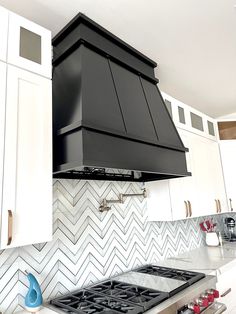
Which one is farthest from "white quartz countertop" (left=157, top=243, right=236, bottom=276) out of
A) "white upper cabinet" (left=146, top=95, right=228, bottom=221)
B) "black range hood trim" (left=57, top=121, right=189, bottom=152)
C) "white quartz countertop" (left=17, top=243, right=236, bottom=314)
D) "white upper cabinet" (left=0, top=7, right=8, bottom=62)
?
"white upper cabinet" (left=0, top=7, right=8, bottom=62)

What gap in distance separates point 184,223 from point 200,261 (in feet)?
2.00

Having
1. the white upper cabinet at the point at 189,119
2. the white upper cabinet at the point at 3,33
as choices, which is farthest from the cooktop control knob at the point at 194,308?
the white upper cabinet at the point at 3,33

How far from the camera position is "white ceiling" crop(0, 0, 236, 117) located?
4.86ft

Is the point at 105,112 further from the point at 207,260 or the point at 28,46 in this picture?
the point at 207,260

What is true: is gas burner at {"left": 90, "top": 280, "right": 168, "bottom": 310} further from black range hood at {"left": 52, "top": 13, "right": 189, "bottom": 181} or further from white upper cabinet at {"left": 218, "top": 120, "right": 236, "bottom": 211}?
white upper cabinet at {"left": 218, "top": 120, "right": 236, "bottom": 211}

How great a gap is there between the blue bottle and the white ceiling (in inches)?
63.4

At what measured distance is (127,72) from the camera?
1.81m

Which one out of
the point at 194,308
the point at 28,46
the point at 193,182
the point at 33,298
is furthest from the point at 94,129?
the point at 193,182

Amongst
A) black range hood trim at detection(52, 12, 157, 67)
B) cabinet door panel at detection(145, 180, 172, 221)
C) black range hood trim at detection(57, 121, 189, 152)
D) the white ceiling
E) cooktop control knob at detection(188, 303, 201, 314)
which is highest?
the white ceiling

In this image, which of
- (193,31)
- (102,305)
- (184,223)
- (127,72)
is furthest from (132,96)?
(184,223)

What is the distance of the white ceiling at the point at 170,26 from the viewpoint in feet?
4.86

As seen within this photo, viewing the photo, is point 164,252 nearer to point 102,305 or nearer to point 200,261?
point 200,261

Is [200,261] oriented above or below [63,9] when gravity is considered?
below

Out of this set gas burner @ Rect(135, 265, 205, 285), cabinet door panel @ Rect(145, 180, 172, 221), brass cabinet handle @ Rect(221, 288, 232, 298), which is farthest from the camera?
cabinet door panel @ Rect(145, 180, 172, 221)
